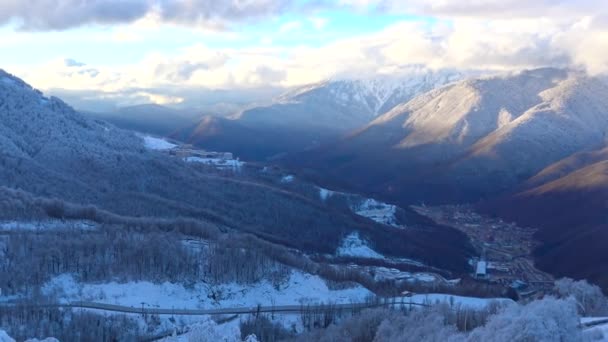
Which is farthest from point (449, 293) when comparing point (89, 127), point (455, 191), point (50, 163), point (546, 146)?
point (546, 146)

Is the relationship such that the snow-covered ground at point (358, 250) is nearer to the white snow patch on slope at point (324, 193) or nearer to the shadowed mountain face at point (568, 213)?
the shadowed mountain face at point (568, 213)

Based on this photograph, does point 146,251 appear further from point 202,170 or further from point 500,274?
point 202,170

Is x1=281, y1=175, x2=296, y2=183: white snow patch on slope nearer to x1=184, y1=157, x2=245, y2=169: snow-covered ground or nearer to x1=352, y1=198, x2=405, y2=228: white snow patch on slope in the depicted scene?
x1=184, y1=157, x2=245, y2=169: snow-covered ground

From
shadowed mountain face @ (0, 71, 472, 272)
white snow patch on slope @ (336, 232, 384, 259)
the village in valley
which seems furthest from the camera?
shadowed mountain face @ (0, 71, 472, 272)

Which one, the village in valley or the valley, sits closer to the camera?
the valley

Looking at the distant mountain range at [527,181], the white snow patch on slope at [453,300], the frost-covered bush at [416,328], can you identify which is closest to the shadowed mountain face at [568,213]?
the distant mountain range at [527,181]

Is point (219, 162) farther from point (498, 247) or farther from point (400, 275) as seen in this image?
point (400, 275)

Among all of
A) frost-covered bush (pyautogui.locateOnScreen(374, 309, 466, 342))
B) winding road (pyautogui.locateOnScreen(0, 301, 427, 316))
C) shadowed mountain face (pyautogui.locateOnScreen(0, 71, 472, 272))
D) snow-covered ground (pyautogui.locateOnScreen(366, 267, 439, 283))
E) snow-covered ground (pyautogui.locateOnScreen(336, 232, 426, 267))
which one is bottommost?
frost-covered bush (pyautogui.locateOnScreen(374, 309, 466, 342))

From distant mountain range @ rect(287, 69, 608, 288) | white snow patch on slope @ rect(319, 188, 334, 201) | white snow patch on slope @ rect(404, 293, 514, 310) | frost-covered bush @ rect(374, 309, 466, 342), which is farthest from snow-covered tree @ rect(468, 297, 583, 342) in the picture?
white snow patch on slope @ rect(319, 188, 334, 201)
